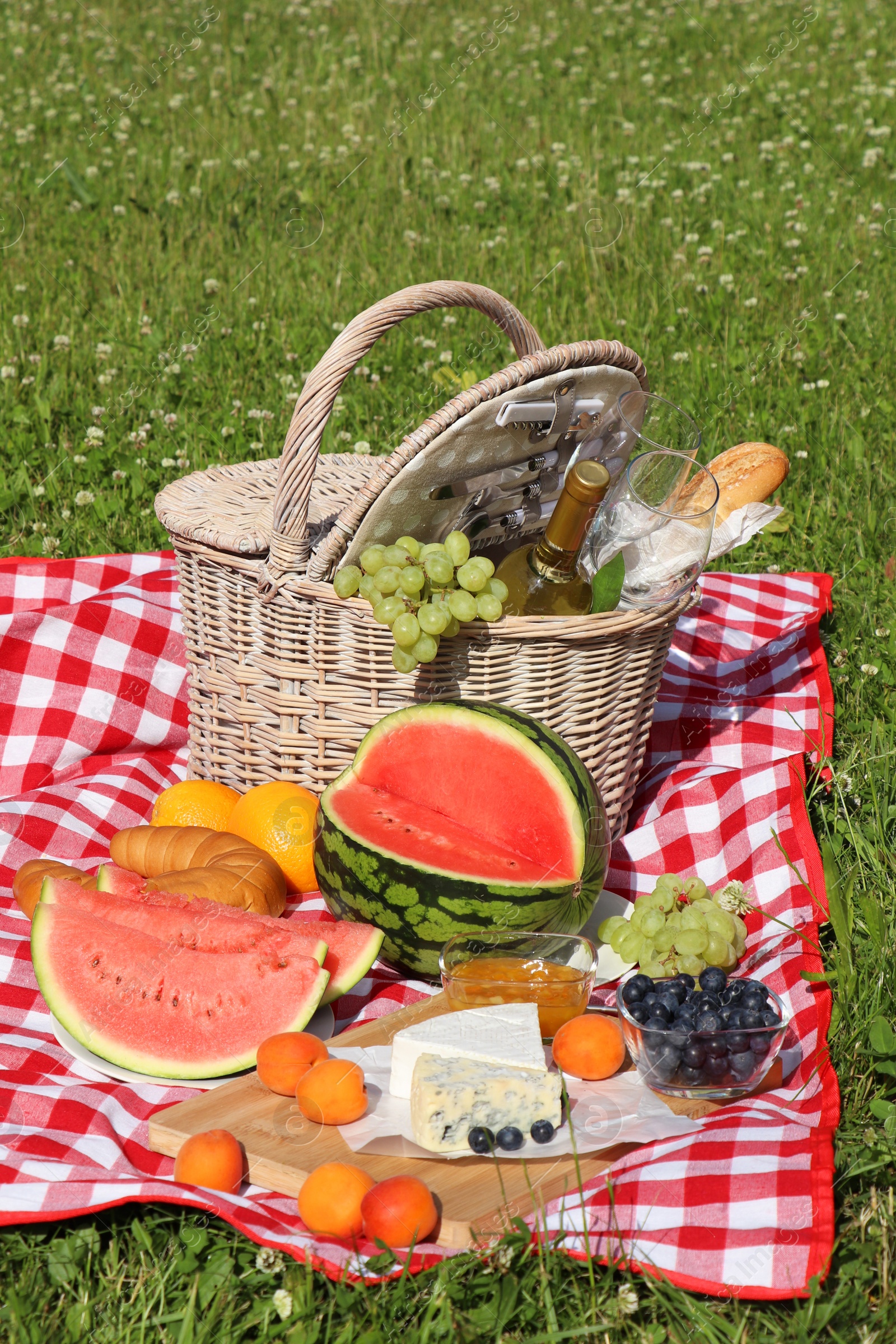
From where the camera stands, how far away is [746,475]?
3.25 m

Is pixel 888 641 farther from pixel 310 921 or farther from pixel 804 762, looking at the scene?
pixel 310 921

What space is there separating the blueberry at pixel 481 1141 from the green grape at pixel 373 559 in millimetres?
1162

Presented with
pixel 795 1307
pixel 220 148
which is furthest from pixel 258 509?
pixel 220 148

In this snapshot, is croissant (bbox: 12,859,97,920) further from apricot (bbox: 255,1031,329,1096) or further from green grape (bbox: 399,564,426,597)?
green grape (bbox: 399,564,426,597)

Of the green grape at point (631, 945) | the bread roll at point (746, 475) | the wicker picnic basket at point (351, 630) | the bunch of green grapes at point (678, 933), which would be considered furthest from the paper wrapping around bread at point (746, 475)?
the green grape at point (631, 945)

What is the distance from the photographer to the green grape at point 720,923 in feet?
8.02

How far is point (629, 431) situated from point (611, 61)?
7.19 m

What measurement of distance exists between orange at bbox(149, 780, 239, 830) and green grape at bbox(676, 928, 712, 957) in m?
1.13

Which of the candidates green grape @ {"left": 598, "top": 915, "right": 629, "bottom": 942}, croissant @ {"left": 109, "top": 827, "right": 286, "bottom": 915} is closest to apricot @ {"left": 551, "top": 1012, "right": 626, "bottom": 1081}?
green grape @ {"left": 598, "top": 915, "right": 629, "bottom": 942}

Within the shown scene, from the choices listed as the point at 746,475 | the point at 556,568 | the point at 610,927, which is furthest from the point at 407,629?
the point at 746,475

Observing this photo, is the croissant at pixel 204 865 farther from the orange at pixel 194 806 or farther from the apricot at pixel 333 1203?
the apricot at pixel 333 1203

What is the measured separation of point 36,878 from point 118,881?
223mm

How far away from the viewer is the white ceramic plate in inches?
87.9

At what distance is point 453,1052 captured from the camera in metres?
2.01
